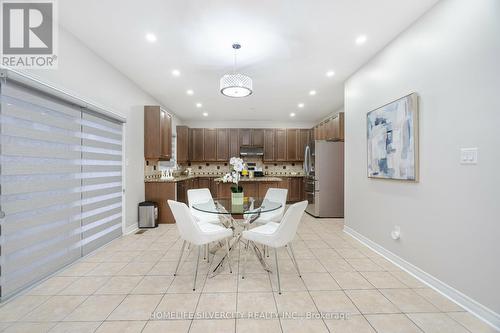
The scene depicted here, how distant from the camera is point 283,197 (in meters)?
3.25

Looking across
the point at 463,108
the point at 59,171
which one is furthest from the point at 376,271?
the point at 59,171

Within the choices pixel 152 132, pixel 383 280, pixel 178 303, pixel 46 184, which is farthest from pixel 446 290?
pixel 152 132

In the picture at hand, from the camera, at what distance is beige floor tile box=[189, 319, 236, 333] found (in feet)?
5.00

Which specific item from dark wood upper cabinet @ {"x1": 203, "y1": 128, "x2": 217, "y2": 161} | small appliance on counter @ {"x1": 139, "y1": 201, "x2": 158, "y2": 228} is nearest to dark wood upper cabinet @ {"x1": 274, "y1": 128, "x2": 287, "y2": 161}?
dark wood upper cabinet @ {"x1": 203, "y1": 128, "x2": 217, "y2": 161}

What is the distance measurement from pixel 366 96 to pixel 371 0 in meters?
1.42

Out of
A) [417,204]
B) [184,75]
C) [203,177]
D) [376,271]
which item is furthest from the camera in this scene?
[203,177]

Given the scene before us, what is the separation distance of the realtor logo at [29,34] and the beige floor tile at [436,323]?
4099mm

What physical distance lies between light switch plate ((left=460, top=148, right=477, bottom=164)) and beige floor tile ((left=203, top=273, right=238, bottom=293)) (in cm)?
236

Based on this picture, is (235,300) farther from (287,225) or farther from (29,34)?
(29,34)

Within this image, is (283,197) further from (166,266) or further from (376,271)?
(166,266)

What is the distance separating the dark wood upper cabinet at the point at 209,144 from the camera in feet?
23.4

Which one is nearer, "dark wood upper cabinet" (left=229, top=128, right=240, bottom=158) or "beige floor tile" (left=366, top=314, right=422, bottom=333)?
"beige floor tile" (left=366, top=314, right=422, bottom=333)

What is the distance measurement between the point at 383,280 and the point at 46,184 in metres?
3.71

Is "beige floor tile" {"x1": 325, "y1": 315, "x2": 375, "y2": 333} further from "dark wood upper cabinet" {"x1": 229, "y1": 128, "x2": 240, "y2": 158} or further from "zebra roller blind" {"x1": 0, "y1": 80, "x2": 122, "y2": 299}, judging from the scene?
"dark wood upper cabinet" {"x1": 229, "y1": 128, "x2": 240, "y2": 158}
